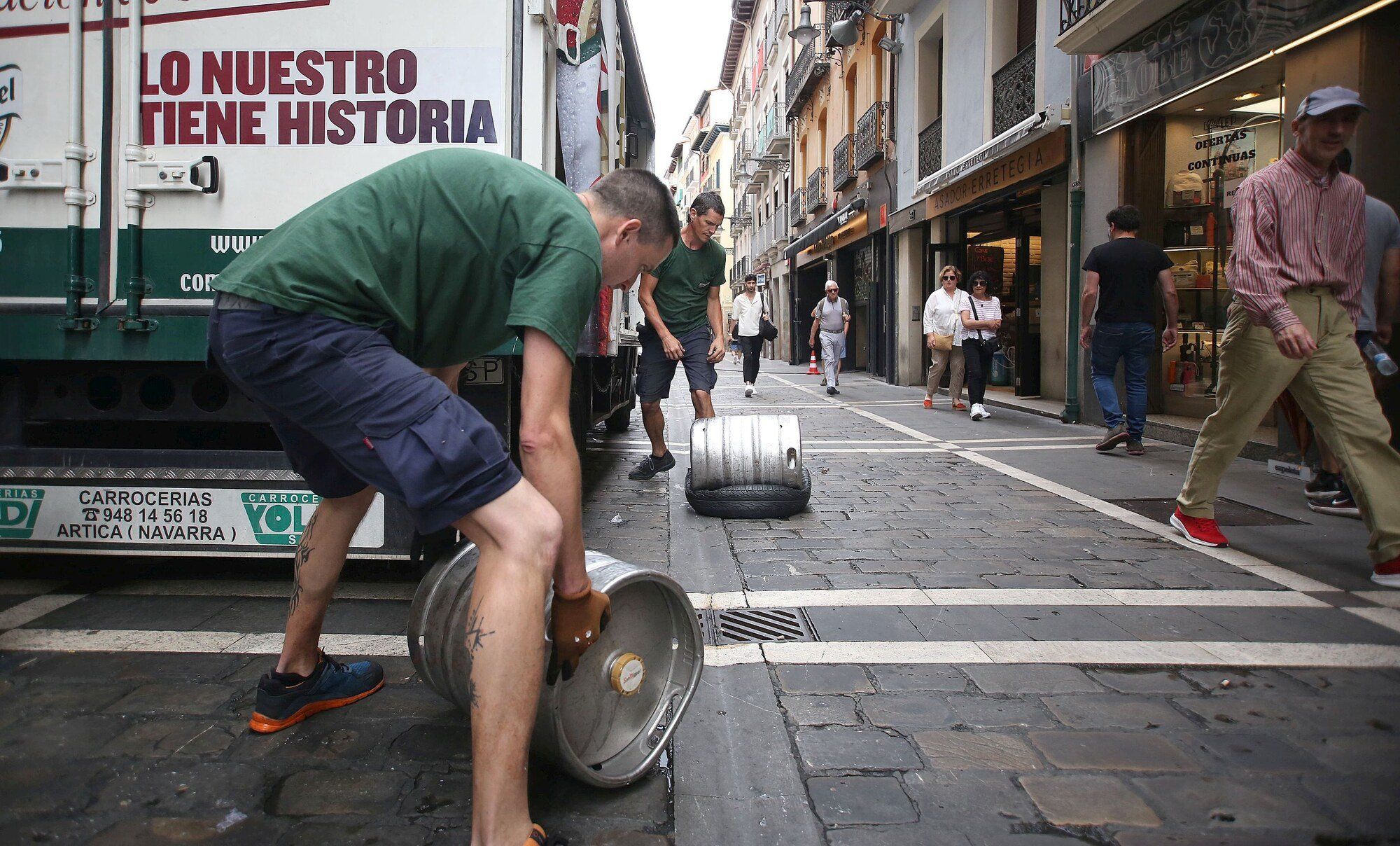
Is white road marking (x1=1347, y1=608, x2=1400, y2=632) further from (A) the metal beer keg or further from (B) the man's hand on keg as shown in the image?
(B) the man's hand on keg

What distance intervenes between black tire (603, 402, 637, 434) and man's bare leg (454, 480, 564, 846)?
7.98 meters

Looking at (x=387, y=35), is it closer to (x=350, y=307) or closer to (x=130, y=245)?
(x=130, y=245)

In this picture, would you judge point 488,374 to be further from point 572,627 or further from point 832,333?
point 832,333

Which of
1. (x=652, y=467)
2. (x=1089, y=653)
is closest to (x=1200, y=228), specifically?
(x=652, y=467)

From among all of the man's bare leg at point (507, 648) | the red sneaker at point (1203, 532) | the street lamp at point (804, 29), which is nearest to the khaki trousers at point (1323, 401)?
the red sneaker at point (1203, 532)

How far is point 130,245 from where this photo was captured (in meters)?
3.55

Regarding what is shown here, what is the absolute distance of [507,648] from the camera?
1.86m

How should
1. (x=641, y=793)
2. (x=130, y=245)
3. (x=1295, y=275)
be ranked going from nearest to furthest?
1. (x=641, y=793)
2. (x=130, y=245)
3. (x=1295, y=275)

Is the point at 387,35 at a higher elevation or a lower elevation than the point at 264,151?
higher

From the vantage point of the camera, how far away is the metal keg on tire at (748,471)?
5.55 m

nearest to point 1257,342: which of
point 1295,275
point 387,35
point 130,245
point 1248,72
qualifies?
point 1295,275

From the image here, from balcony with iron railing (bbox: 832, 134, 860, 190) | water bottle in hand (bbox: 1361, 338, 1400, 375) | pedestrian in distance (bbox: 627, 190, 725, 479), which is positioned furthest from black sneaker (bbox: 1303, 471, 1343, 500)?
balcony with iron railing (bbox: 832, 134, 860, 190)

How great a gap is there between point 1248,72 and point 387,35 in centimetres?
764

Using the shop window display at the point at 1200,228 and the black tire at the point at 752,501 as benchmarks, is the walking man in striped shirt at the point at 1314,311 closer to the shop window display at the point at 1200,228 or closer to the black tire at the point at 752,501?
the black tire at the point at 752,501
